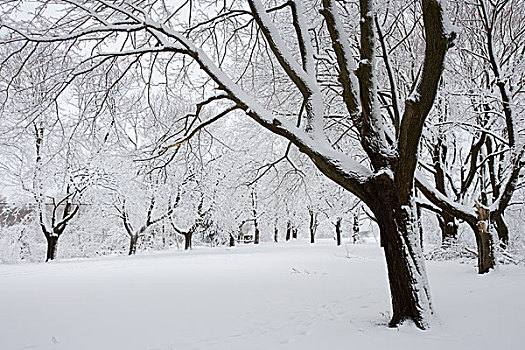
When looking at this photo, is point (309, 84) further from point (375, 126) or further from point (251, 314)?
point (251, 314)

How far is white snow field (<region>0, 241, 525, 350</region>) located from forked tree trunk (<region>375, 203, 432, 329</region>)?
164 millimetres

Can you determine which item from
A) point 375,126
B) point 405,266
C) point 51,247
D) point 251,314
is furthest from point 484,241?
point 51,247

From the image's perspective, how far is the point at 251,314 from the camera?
4723 millimetres

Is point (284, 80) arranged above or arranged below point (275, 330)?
above

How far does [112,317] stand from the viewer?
4.58 meters

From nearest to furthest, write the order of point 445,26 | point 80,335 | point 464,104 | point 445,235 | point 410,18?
point 445,26 → point 80,335 → point 410,18 → point 464,104 → point 445,235

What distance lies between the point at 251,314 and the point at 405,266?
2.05 m

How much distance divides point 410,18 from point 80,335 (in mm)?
9049

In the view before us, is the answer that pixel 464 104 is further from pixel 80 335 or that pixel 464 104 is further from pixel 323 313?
pixel 80 335

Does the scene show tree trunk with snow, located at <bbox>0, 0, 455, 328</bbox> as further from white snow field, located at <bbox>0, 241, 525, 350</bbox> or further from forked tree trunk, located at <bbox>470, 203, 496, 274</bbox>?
forked tree trunk, located at <bbox>470, 203, 496, 274</bbox>

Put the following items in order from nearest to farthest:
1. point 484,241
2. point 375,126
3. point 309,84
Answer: point 375,126
point 309,84
point 484,241

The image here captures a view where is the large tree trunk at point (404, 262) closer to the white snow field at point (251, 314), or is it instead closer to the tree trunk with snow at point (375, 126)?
the tree trunk with snow at point (375, 126)

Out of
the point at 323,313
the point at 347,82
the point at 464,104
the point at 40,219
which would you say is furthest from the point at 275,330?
the point at 40,219

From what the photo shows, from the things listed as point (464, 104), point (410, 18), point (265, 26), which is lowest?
point (265, 26)
